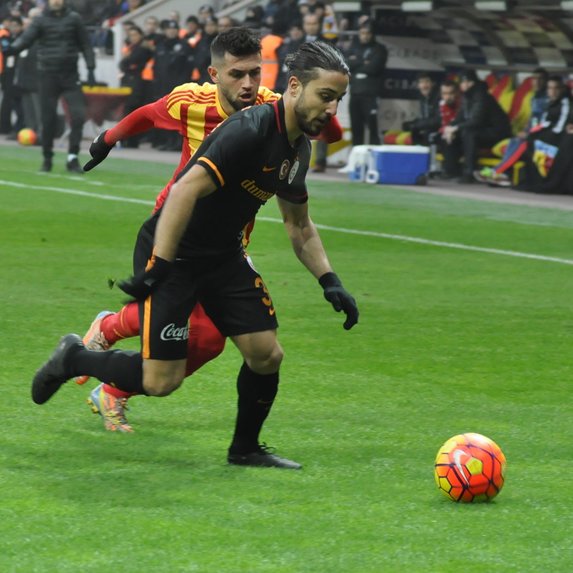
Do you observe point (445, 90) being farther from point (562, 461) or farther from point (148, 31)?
point (562, 461)

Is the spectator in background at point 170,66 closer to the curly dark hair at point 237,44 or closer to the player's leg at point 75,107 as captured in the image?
the player's leg at point 75,107

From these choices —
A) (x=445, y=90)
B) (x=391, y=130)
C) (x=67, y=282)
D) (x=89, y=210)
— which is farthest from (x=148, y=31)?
(x=67, y=282)

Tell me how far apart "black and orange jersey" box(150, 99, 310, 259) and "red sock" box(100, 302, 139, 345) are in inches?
35.2

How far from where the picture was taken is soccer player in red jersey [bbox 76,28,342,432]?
21.3 feet

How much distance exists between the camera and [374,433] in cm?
682

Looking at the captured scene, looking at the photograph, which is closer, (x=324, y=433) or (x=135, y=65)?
(x=324, y=433)

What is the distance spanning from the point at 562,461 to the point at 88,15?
32.6 metres

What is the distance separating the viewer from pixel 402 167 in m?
21.3

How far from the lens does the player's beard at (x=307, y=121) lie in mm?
5672

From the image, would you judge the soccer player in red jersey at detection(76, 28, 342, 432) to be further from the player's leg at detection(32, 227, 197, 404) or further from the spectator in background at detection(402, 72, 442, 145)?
the spectator in background at detection(402, 72, 442, 145)

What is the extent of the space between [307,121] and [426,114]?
17483mm

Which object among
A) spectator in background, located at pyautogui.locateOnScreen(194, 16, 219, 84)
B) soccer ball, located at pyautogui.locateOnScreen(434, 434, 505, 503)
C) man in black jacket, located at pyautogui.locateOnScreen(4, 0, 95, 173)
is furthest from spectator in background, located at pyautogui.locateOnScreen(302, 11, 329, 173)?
soccer ball, located at pyautogui.locateOnScreen(434, 434, 505, 503)

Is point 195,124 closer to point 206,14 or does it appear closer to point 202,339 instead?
point 202,339

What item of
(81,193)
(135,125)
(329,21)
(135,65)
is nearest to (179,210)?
(135,125)
